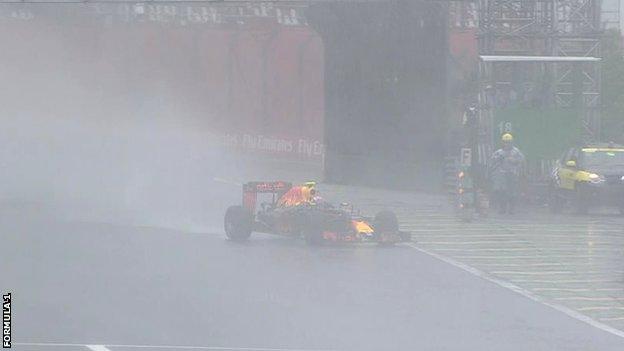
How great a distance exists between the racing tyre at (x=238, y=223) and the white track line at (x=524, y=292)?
2781mm

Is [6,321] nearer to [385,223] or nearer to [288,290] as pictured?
[288,290]

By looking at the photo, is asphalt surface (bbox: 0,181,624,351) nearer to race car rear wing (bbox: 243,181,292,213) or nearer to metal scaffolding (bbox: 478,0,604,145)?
race car rear wing (bbox: 243,181,292,213)

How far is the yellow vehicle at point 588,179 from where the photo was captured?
2873 cm

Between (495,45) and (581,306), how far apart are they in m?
18.3

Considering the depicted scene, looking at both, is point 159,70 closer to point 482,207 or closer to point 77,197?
point 77,197

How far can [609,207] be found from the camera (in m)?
29.9

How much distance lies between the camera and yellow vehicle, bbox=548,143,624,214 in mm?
28734

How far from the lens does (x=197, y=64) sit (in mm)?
56500

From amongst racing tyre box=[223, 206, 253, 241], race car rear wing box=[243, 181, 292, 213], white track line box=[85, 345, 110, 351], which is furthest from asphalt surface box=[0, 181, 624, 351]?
A: race car rear wing box=[243, 181, 292, 213]

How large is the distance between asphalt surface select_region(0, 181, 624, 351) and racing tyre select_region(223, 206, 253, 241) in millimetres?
263

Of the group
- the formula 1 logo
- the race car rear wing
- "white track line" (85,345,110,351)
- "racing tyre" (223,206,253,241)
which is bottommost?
"white track line" (85,345,110,351)

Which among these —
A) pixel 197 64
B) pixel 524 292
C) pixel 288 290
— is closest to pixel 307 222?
pixel 288 290

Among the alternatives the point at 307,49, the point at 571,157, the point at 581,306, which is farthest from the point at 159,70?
the point at 581,306

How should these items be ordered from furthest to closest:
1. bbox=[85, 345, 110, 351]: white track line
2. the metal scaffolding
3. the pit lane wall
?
the pit lane wall
the metal scaffolding
bbox=[85, 345, 110, 351]: white track line
